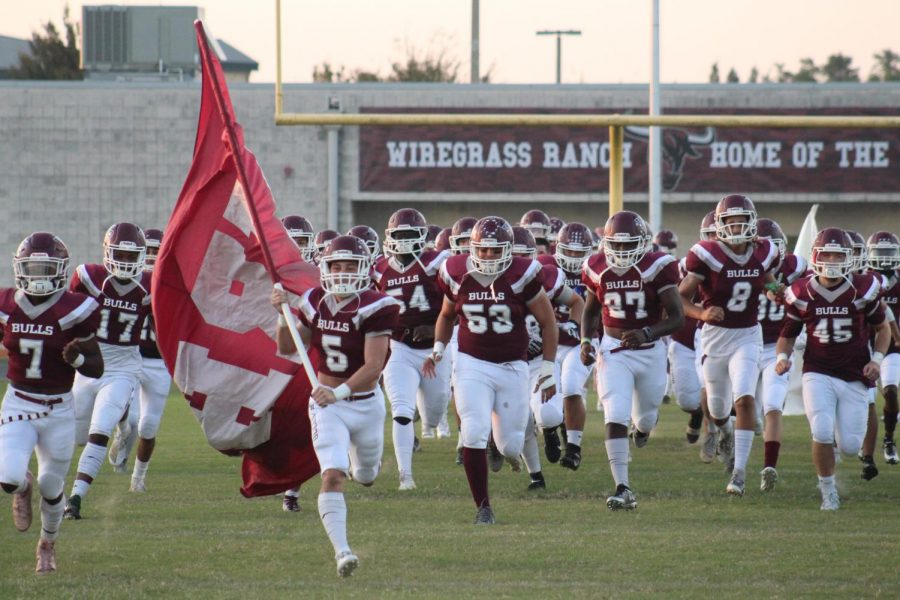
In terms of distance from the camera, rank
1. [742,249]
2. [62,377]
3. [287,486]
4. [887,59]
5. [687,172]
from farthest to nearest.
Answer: [887,59]
[687,172]
[742,249]
[287,486]
[62,377]

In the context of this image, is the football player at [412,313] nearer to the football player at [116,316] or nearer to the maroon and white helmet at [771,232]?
the football player at [116,316]

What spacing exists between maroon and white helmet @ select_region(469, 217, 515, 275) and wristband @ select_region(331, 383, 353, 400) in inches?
74.9

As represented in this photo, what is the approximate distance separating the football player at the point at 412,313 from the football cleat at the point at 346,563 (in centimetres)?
315

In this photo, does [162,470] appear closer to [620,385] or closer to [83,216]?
[620,385]

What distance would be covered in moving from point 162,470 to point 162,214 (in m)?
15.8

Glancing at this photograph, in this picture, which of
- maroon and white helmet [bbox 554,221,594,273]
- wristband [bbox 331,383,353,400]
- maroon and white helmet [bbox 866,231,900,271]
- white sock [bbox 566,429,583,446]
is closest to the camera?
wristband [bbox 331,383,353,400]

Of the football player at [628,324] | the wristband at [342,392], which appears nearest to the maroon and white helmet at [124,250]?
the wristband at [342,392]

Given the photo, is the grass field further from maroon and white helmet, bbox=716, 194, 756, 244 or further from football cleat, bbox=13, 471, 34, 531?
→ maroon and white helmet, bbox=716, 194, 756, 244

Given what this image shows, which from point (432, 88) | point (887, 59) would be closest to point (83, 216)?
point (432, 88)

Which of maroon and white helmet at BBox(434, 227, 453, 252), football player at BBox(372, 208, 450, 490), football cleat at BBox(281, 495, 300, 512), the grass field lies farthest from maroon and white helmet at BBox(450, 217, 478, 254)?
football cleat at BBox(281, 495, 300, 512)

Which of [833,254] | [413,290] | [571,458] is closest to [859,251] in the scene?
[833,254]

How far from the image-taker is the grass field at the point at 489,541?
675cm

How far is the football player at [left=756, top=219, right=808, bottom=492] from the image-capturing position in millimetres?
9758

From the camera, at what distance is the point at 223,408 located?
7793 mm
